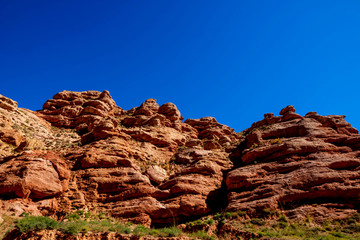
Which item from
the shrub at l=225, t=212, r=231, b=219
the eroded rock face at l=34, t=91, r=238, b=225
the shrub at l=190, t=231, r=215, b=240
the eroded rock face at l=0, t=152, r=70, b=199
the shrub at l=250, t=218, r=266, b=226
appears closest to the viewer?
the shrub at l=190, t=231, r=215, b=240

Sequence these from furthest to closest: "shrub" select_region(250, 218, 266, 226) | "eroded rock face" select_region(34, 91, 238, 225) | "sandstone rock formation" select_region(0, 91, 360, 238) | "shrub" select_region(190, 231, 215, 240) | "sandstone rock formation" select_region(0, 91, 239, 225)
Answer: "eroded rock face" select_region(34, 91, 238, 225), "sandstone rock formation" select_region(0, 91, 239, 225), "sandstone rock formation" select_region(0, 91, 360, 238), "shrub" select_region(250, 218, 266, 226), "shrub" select_region(190, 231, 215, 240)

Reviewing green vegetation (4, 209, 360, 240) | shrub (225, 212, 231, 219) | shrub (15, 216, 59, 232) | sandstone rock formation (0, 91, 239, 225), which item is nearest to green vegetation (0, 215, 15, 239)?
green vegetation (4, 209, 360, 240)

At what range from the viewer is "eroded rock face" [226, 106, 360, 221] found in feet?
65.9

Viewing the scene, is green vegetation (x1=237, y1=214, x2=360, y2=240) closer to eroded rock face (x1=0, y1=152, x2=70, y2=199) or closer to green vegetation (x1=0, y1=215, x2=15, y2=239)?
green vegetation (x1=0, y1=215, x2=15, y2=239)

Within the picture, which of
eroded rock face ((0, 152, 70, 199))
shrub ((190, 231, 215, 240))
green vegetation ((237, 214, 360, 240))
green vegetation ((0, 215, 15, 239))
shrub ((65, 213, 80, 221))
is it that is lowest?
green vegetation ((0, 215, 15, 239))

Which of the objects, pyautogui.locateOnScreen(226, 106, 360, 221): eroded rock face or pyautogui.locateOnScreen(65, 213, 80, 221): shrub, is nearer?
pyautogui.locateOnScreen(65, 213, 80, 221): shrub

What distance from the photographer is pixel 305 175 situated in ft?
73.1

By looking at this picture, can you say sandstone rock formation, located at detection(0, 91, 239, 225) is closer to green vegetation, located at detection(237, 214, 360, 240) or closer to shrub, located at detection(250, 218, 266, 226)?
shrub, located at detection(250, 218, 266, 226)

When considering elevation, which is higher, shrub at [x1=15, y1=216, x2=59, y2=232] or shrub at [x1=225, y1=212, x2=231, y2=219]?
shrub at [x1=225, y1=212, x2=231, y2=219]

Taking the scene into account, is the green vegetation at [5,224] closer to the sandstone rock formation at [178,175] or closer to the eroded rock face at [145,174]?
the sandstone rock formation at [178,175]

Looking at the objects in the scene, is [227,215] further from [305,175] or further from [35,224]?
[35,224]

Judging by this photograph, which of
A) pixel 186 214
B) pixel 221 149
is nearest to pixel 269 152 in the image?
pixel 221 149

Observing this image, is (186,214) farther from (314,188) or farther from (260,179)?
(314,188)

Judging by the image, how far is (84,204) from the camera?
2186cm
